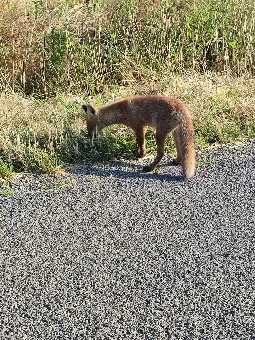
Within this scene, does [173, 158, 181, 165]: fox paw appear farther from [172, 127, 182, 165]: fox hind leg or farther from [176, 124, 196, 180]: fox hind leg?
[176, 124, 196, 180]: fox hind leg

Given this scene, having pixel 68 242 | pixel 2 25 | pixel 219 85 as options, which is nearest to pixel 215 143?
pixel 219 85

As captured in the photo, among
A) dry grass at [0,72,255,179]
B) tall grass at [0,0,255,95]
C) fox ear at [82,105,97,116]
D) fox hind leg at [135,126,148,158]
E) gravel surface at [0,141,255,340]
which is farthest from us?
tall grass at [0,0,255,95]

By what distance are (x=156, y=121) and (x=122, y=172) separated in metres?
0.80

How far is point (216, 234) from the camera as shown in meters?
4.91

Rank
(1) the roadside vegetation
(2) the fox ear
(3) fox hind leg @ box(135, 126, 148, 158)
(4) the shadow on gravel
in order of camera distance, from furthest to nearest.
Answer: (1) the roadside vegetation < (2) the fox ear < (3) fox hind leg @ box(135, 126, 148, 158) < (4) the shadow on gravel

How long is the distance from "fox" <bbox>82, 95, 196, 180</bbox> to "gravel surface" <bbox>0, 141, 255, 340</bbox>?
24 centimetres

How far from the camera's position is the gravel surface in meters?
3.80

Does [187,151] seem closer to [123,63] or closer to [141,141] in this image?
[141,141]

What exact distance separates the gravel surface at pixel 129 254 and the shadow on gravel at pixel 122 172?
0.5 inches

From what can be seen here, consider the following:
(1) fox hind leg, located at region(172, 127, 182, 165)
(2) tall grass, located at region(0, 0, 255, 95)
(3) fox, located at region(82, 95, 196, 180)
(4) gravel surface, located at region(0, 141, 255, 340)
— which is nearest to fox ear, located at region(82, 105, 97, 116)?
(3) fox, located at region(82, 95, 196, 180)

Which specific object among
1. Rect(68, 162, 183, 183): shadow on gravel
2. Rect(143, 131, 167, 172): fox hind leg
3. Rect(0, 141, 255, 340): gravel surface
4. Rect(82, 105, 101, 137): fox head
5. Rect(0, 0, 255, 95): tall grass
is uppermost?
Rect(0, 0, 255, 95): tall grass

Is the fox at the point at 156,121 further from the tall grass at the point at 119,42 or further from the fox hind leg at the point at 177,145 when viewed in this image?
the tall grass at the point at 119,42

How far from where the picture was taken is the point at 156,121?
655cm

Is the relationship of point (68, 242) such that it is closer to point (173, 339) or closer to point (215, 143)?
point (173, 339)
